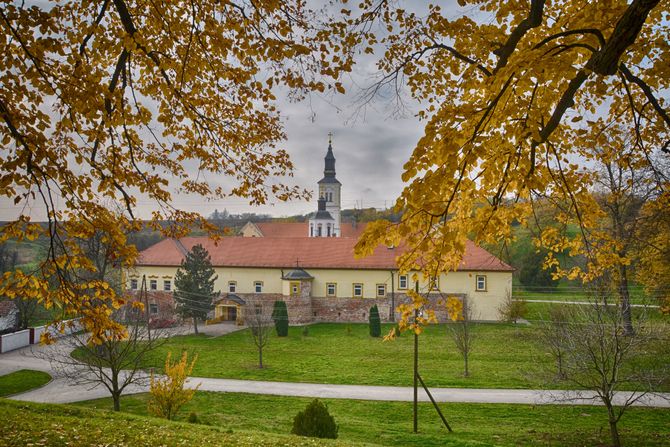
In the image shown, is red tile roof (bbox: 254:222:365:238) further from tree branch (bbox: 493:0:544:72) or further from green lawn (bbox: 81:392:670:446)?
tree branch (bbox: 493:0:544:72)

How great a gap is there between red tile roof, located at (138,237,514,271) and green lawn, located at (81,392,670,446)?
56.8ft

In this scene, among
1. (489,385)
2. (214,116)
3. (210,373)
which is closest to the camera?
(214,116)

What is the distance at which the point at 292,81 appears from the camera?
18.0ft

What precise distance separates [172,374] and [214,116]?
302 inches

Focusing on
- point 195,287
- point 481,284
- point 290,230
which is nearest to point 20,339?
point 195,287

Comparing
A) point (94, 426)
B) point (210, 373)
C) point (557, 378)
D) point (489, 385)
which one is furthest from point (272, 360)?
point (94, 426)

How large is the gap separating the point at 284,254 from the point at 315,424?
81.2 feet

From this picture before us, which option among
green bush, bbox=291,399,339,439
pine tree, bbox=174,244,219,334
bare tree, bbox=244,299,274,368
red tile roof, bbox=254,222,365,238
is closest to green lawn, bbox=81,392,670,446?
green bush, bbox=291,399,339,439

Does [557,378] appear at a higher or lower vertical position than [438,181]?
lower

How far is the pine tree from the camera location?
2972 centimetres

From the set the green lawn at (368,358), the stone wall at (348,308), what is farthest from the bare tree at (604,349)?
the stone wall at (348,308)

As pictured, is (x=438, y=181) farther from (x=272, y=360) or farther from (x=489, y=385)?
(x=272, y=360)

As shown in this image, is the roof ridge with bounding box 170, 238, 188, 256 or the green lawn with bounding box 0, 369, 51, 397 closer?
the green lawn with bounding box 0, 369, 51, 397

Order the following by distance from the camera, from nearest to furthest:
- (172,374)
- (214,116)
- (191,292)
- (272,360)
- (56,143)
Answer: (56,143) → (214,116) → (172,374) → (272,360) → (191,292)
